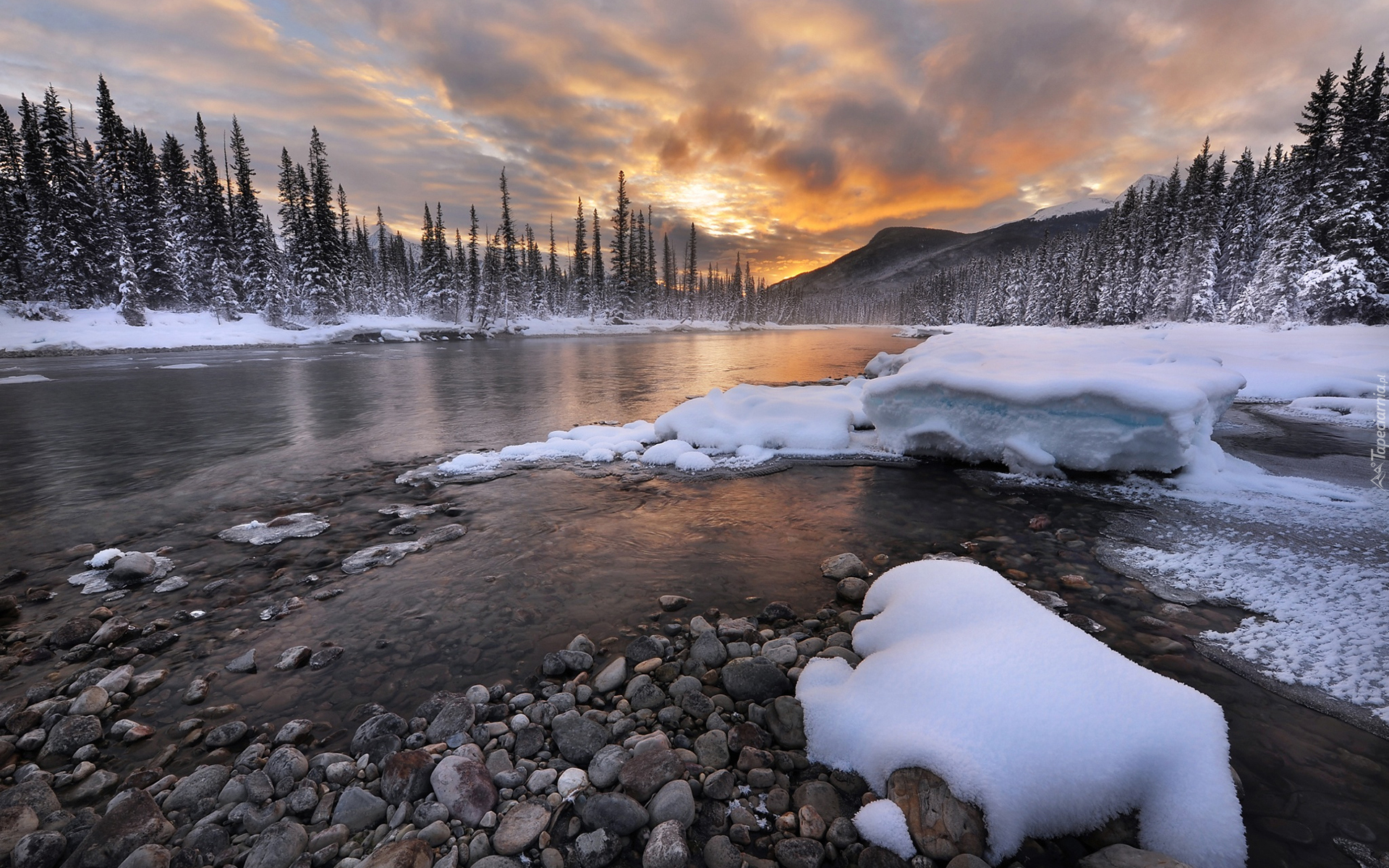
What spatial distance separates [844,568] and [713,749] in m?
2.83

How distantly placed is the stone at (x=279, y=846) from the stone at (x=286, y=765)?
359 millimetres

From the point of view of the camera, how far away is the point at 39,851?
2.30 meters

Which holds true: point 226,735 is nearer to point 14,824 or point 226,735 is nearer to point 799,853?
point 14,824

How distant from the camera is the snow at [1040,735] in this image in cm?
240

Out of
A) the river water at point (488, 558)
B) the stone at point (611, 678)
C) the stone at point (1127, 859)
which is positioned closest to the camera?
the stone at point (1127, 859)

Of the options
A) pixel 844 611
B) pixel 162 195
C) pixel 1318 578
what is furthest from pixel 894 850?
pixel 162 195

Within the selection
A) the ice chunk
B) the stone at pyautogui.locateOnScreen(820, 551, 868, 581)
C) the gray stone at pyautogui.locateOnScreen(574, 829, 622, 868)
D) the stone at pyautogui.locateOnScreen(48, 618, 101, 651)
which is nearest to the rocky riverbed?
the gray stone at pyautogui.locateOnScreen(574, 829, 622, 868)

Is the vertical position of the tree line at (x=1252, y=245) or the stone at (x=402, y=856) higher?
the tree line at (x=1252, y=245)

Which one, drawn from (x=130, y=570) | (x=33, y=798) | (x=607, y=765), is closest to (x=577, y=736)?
(x=607, y=765)

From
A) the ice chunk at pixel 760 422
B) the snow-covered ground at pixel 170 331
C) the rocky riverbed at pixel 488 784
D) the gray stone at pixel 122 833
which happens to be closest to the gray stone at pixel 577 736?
the rocky riverbed at pixel 488 784

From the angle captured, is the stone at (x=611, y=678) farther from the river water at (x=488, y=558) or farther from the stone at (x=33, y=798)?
the stone at (x=33, y=798)

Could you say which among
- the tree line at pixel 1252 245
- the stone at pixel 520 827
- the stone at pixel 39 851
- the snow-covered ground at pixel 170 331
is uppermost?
the tree line at pixel 1252 245

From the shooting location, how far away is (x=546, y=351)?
4075 cm

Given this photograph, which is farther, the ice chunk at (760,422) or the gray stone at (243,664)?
the ice chunk at (760,422)
